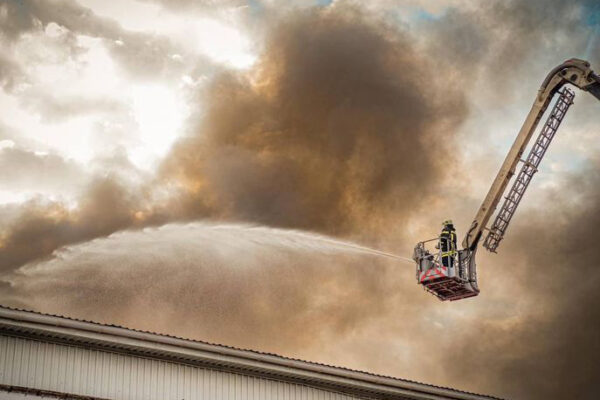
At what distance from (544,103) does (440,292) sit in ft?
35.8

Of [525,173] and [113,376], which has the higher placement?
[525,173]

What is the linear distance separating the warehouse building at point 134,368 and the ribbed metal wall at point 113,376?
0.03 metres

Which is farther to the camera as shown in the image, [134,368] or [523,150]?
[523,150]

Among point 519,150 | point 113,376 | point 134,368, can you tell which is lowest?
point 113,376

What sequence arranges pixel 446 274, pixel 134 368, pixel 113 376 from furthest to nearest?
pixel 446 274, pixel 134 368, pixel 113 376

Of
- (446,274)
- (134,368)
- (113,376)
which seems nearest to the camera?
(113,376)

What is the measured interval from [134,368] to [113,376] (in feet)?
2.70

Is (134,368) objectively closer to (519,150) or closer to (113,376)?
(113,376)

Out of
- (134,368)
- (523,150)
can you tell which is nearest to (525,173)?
(523,150)

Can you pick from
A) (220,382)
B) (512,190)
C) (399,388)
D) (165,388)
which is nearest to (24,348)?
(165,388)

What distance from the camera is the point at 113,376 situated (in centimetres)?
2797

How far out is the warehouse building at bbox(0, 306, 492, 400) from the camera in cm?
2622

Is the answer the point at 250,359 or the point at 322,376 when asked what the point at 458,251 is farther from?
the point at 250,359

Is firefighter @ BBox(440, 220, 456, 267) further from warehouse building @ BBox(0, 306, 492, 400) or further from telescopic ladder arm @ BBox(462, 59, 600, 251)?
warehouse building @ BBox(0, 306, 492, 400)
